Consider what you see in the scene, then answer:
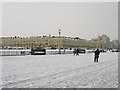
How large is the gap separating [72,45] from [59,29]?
346 ft

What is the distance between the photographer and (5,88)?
6.25 meters

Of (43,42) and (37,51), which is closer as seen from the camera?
(37,51)

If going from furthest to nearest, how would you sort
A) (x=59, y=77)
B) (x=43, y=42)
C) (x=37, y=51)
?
(x=43, y=42) → (x=37, y=51) → (x=59, y=77)

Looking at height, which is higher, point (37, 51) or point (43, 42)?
point (43, 42)

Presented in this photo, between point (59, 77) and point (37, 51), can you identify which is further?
point (37, 51)

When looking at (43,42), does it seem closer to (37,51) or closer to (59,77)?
(37,51)

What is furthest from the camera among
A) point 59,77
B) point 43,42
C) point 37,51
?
point 43,42

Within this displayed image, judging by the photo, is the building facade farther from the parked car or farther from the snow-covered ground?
the snow-covered ground

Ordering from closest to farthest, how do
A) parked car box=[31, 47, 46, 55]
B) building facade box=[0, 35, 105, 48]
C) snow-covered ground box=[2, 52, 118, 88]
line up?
1. snow-covered ground box=[2, 52, 118, 88]
2. parked car box=[31, 47, 46, 55]
3. building facade box=[0, 35, 105, 48]

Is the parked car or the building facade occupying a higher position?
the building facade

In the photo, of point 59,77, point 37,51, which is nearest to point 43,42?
point 37,51

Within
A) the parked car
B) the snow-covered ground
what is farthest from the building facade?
the snow-covered ground

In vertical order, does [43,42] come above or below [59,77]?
above

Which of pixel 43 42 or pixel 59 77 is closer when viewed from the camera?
pixel 59 77
